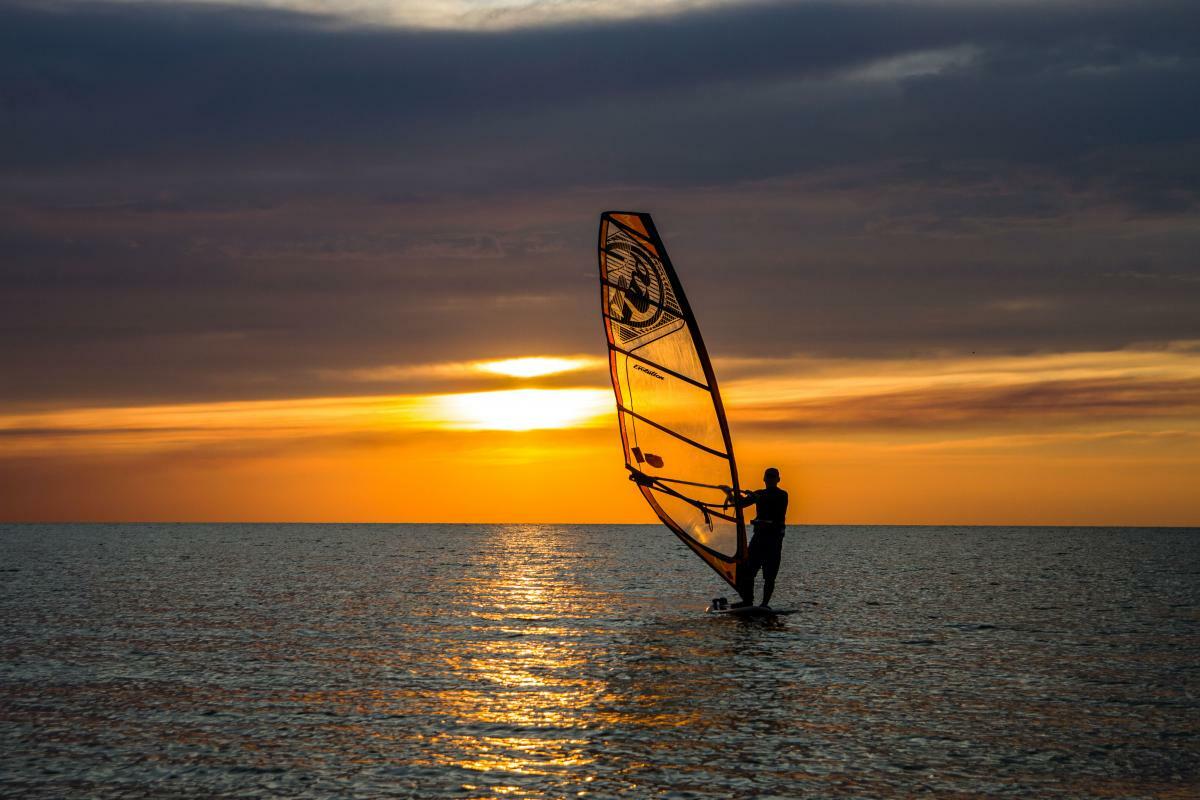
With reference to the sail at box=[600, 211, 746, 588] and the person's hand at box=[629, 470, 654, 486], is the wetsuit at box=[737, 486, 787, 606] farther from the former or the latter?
the person's hand at box=[629, 470, 654, 486]

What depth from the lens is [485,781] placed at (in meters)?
14.6

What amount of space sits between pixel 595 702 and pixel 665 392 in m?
11.7

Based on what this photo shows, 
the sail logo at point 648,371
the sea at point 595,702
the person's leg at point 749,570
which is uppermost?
the sail logo at point 648,371

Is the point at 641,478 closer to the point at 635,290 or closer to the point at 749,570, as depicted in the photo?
the point at 749,570

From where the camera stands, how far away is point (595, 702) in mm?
20750

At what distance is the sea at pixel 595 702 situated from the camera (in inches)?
588

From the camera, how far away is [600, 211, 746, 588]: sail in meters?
30.3

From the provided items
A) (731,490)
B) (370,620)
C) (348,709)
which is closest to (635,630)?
(731,490)

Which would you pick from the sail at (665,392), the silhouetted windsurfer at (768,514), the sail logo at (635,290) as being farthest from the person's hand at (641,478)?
the sail logo at (635,290)

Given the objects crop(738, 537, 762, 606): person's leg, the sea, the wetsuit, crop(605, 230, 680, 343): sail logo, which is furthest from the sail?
the sea

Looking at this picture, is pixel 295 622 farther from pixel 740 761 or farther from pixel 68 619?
pixel 740 761

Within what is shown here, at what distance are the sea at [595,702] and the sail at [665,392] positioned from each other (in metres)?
3.47

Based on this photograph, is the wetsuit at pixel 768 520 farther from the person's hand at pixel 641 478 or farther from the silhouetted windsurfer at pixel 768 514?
the person's hand at pixel 641 478

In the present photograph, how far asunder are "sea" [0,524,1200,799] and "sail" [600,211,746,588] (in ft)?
11.4
